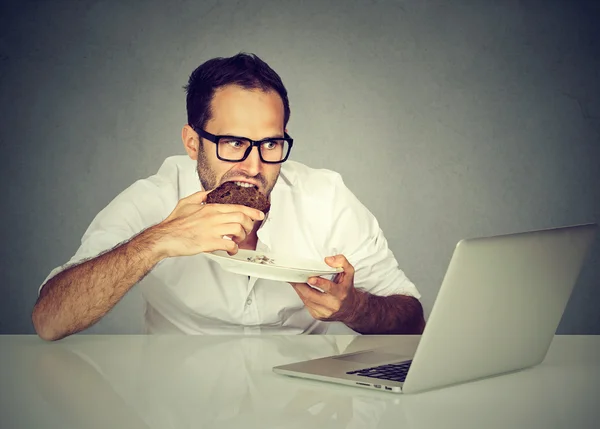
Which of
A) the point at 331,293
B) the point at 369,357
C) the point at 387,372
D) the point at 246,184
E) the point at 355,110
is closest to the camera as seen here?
the point at 387,372

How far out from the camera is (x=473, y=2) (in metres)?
3.78

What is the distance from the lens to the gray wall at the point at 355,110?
11.5ft

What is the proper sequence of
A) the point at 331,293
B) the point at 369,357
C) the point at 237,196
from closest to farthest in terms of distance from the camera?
1. the point at 369,357
2. the point at 331,293
3. the point at 237,196

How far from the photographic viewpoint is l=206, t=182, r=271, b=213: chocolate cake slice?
2211 millimetres

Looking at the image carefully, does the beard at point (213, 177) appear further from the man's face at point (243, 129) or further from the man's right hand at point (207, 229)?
the man's right hand at point (207, 229)

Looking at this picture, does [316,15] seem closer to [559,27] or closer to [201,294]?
[559,27]

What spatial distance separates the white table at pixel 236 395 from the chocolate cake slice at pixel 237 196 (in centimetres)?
74

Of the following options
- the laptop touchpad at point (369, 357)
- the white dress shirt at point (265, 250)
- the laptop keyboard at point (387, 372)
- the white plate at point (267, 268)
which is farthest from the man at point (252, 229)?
the laptop keyboard at point (387, 372)

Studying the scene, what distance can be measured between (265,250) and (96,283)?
0.79 meters

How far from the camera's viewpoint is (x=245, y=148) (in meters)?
2.55

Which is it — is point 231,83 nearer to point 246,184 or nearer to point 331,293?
point 246,184

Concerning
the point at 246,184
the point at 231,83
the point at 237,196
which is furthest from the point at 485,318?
the point at 231,83

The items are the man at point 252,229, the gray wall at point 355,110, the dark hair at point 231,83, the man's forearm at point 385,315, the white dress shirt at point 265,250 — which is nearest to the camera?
the man's forearm at point 385,315

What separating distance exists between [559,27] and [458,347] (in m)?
3.18
